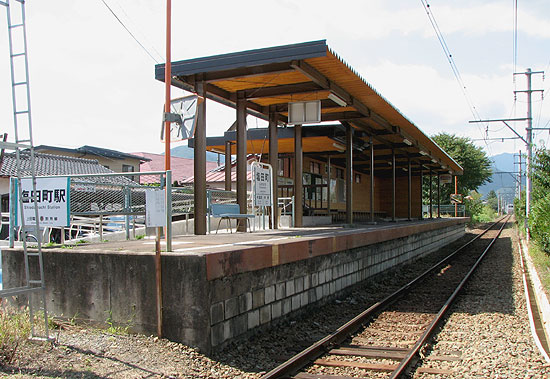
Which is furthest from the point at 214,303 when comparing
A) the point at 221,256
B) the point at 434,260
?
the point at 434,260

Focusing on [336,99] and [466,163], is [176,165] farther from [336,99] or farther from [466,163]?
[336,99]

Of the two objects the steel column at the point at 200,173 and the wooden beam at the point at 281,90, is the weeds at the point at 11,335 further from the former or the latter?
the wooden beam at the point at 281,90

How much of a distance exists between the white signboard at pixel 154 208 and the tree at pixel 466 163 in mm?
48258

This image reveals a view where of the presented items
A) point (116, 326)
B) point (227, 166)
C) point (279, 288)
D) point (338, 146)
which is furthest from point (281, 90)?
point (116, 326)

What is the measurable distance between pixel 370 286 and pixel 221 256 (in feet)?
22.1

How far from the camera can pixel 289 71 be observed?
10508mm

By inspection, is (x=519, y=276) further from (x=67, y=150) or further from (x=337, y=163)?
(x=67, y=150)

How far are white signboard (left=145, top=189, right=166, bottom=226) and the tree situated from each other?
48.3 meters

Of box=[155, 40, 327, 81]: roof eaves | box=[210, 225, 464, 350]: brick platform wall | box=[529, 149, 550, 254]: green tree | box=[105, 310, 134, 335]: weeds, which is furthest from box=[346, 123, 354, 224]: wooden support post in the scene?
box=[105, 310, 134, 335]: weeds

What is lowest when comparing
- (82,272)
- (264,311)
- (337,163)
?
(264,311)

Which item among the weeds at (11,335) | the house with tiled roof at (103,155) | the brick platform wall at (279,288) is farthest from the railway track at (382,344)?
the house with tiled roof at (103,155)

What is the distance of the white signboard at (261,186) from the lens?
11.9 metres

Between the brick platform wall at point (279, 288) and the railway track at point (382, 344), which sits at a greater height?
the brick platform wall at point (279, 288)

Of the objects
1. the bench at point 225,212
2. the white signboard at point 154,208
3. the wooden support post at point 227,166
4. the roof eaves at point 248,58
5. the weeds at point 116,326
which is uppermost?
the roof eaves at point 248,58
